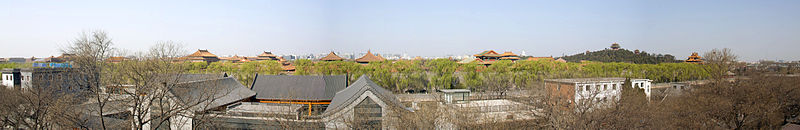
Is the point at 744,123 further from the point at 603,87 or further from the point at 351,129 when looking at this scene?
the point at 351,129

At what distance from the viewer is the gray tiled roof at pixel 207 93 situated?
8930mm

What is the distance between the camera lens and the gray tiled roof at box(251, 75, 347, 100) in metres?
13.1

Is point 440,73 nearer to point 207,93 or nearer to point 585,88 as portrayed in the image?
point 585,88

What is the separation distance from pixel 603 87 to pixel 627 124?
8.18 m

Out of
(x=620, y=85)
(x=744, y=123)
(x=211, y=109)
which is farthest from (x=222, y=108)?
(x=620, y=85)

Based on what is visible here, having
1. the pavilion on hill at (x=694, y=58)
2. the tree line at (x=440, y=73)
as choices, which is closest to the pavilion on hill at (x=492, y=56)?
the pavilion on hill at (x=694, y=58)

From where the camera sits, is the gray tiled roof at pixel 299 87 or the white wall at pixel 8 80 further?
the white wall at pixel 8 80

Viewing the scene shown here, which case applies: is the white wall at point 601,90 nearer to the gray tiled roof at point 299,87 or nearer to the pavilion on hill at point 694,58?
the gray tiled roof at point 299,87

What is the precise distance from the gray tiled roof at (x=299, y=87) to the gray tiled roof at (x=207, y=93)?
0.84m

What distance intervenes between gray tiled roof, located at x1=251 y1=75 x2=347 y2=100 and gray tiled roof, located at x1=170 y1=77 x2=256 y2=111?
0.84m

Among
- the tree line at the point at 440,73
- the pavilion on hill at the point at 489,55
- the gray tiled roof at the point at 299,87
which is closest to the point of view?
the gray tiled roof at the point at 299,87

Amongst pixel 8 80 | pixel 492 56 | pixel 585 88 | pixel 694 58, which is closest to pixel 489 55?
pixel 492 56

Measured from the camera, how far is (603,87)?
17.1 metres

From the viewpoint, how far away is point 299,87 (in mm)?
13672
